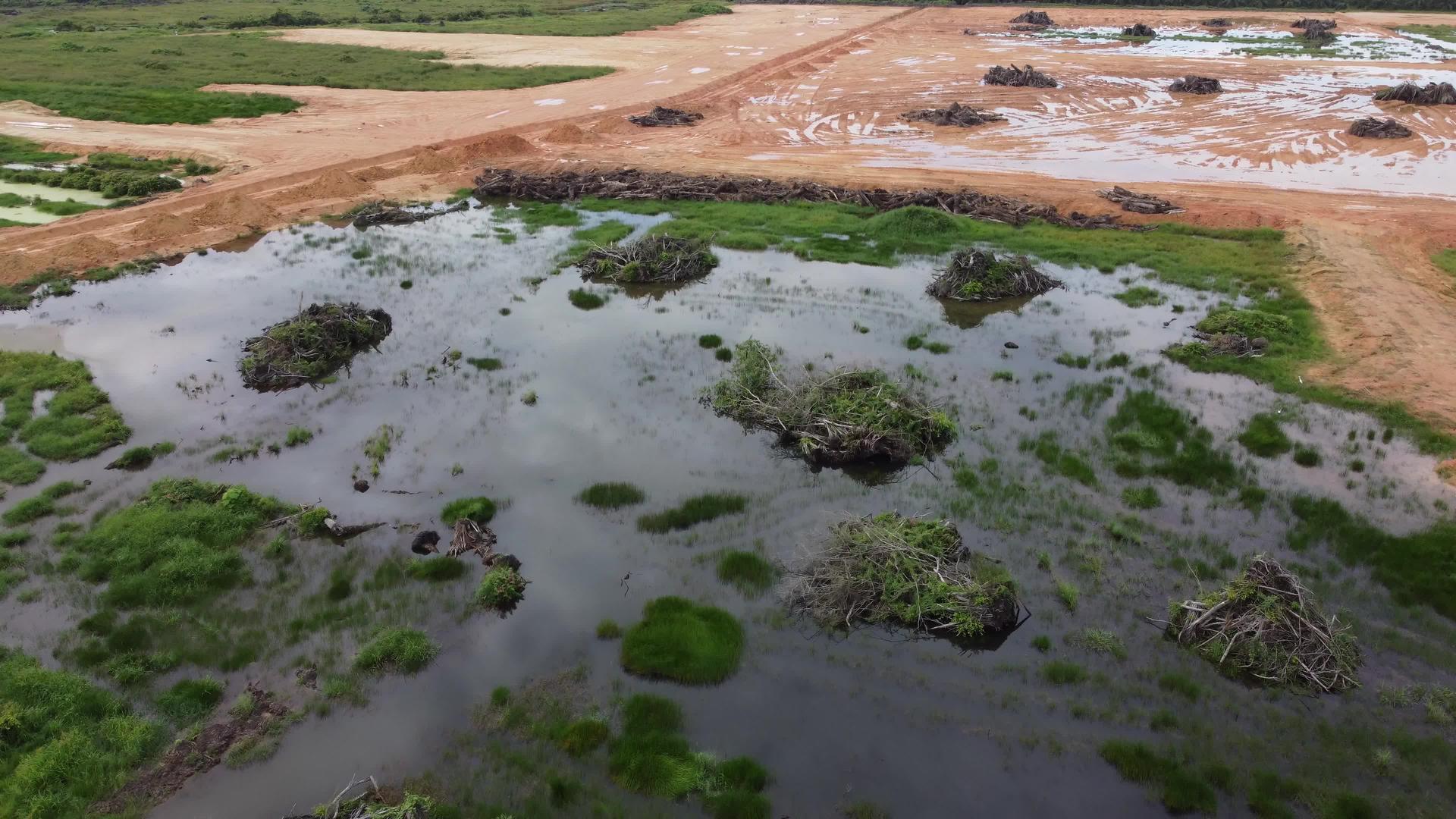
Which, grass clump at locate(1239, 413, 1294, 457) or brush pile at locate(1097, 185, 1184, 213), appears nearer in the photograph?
grass clump at locate(1239, 413, 1294, 457)

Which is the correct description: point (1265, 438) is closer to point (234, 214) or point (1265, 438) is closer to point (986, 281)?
point (986, 281)

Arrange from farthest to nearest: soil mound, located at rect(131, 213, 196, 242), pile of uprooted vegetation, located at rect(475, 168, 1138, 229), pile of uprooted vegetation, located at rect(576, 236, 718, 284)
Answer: pile of uprooted vegetation, located at rect(475, 168, 1138, 229), soil mound, located at rect(131, 213, 196, 242), pile of uprooted vegetation, located at rect(576, 236, 718, 284)

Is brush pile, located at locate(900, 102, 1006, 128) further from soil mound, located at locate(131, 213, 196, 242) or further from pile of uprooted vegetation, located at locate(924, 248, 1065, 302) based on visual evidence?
Answer: soil mound, located at locate(131, 213, 196, 242)

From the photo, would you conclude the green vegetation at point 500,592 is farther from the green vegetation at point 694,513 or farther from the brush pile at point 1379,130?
the brush pile at point 1379,130

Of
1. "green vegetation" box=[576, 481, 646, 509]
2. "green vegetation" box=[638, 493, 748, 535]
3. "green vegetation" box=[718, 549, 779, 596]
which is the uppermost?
"green vegetation" box=[576, 481, 646, 509]

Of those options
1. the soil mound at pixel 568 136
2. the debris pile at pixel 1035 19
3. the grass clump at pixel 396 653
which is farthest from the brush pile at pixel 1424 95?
the grass clump at pixel 396 653

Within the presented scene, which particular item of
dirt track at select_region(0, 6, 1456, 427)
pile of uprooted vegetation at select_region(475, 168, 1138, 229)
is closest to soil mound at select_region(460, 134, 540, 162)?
dirt track at select_region(0, 6, 1456, 427)

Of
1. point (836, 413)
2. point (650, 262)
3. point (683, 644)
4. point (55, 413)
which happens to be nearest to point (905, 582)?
point (683, 644)
